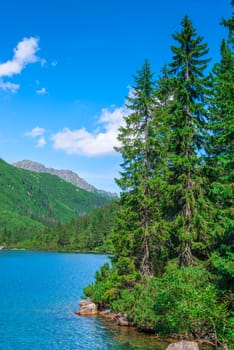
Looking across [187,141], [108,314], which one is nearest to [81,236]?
[108,314]

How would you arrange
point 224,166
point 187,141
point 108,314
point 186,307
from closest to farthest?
point 224,166 → point 186,307 → point 187,141 → point 108,314

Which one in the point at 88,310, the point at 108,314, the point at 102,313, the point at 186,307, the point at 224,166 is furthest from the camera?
the point at 88,310

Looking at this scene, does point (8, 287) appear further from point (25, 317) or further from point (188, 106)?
point (188, 106)

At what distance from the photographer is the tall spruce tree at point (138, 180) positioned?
31234mm

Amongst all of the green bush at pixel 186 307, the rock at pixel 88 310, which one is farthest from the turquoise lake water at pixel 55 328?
the green bush at pixel 186 307

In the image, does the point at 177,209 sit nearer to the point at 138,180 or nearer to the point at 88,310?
the point at 138,180

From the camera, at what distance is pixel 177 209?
29.5 m

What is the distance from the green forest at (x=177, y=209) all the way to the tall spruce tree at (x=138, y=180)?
9 centimetres

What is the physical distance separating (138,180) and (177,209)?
443cm

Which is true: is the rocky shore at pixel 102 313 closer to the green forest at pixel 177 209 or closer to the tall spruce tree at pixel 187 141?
the green forest at pixel 177 209

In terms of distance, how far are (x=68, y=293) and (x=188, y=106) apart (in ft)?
108

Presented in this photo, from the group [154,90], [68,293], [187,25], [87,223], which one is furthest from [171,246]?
[87,223]

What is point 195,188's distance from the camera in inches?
1085

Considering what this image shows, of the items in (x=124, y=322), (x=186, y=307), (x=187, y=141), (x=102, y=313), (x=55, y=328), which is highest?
(x=187, y=141)
